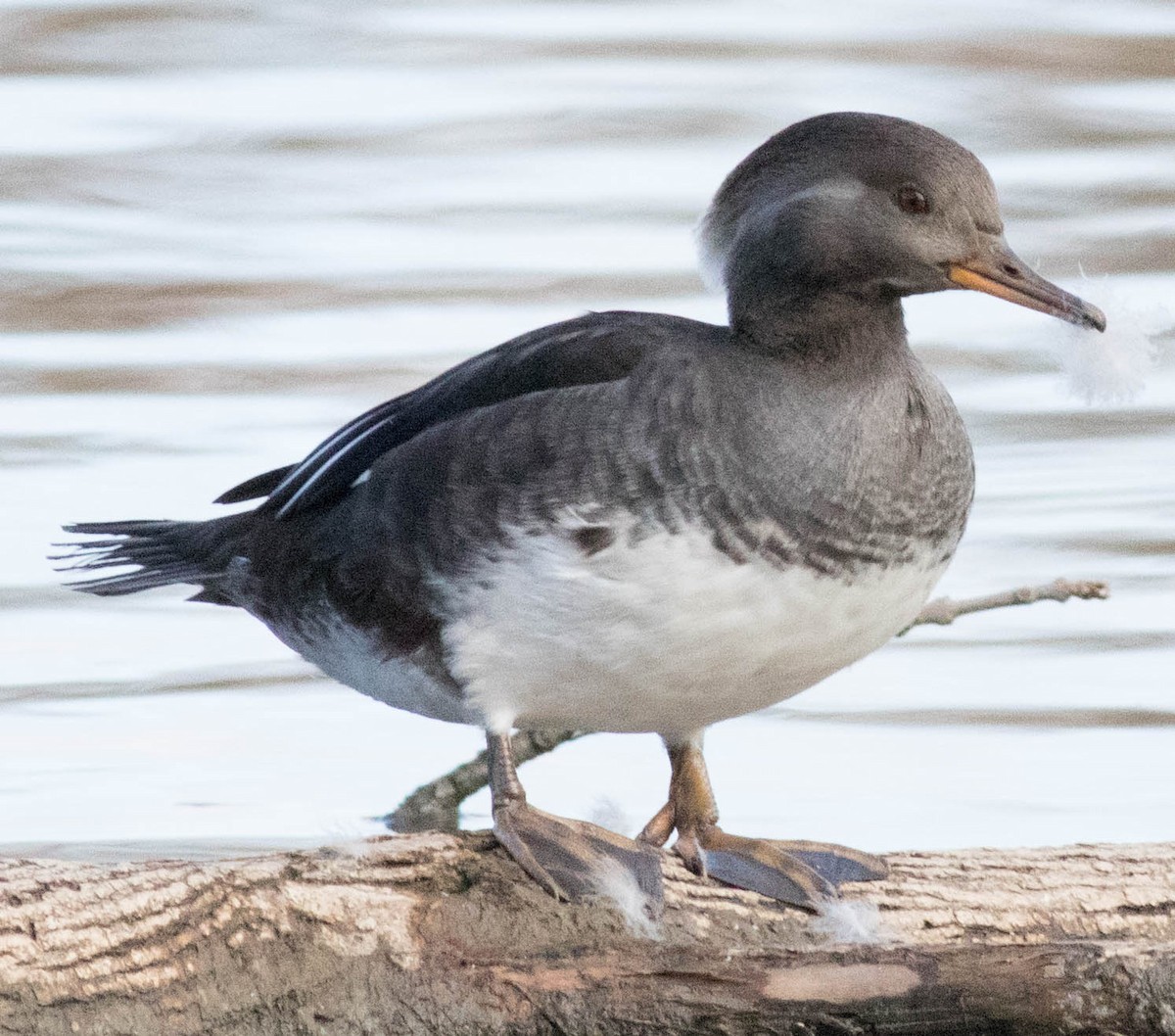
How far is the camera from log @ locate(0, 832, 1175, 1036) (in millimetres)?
3215

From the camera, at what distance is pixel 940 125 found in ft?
30.5

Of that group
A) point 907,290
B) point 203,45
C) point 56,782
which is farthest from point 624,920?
point 203,45

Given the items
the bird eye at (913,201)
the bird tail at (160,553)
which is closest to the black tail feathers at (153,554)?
the bird tail at (160,553)

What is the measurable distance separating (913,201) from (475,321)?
4.35 m

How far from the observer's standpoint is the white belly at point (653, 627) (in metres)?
3.41

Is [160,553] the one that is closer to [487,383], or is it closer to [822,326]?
A: [487,383]

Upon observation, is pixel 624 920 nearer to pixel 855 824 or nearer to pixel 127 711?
pixel 855 824

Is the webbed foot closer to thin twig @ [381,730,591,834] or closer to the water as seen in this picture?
the water

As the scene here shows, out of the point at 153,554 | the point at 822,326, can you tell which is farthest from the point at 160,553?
the point at 822,326

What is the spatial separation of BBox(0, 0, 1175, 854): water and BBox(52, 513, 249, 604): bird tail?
514 mm

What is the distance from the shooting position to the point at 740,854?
12.4 feet

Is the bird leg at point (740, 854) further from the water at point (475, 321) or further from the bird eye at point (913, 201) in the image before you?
the bird eye at point (913, 201)

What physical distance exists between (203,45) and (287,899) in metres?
7.43

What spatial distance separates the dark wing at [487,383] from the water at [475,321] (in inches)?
24.2
